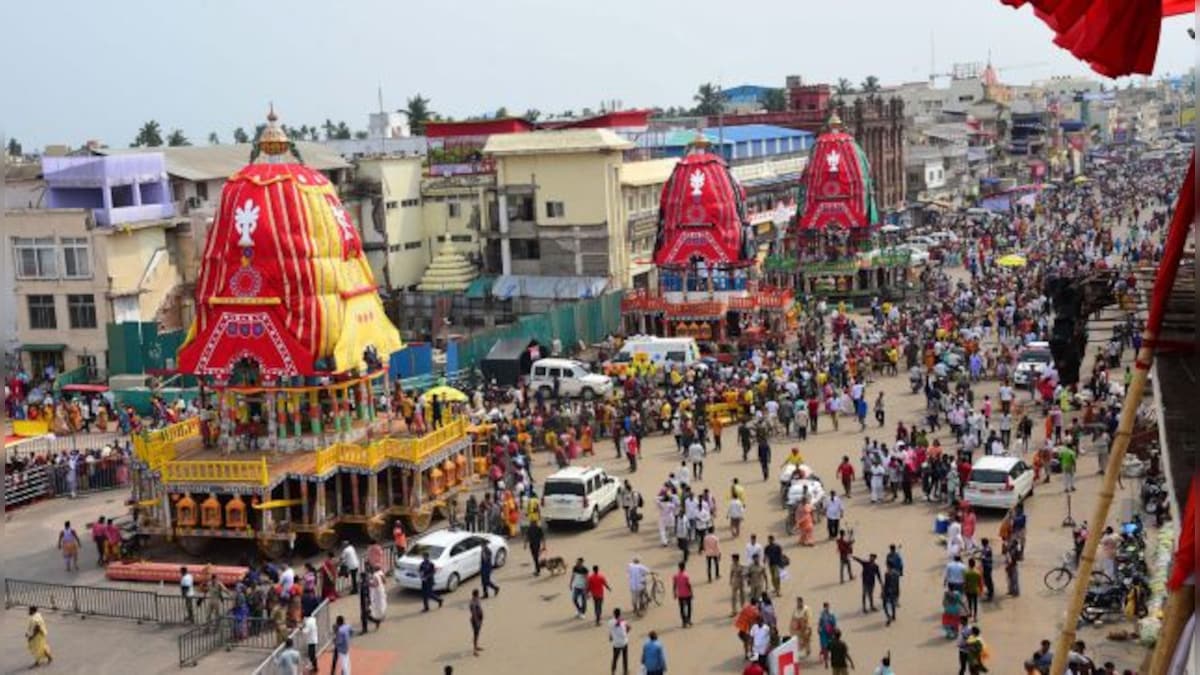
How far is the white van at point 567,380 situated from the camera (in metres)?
41.1

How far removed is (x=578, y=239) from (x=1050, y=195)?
5677cm

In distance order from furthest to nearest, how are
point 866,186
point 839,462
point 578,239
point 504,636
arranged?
point 866,186, point 578,239, point 839,462, point 504,636

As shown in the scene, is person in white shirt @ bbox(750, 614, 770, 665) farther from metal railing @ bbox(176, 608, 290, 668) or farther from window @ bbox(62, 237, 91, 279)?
window @ bbox(62, 237, 91, 279)

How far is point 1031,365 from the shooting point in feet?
126

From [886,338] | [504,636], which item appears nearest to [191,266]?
[886,338]

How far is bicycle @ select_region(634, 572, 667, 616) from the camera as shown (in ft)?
74.9

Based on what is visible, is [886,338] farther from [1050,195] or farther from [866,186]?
[1050,195]

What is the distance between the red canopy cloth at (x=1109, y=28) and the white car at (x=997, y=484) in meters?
22.0

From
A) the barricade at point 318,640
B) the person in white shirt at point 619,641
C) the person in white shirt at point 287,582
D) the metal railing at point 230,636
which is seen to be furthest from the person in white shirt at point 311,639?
the person in white shirt at point 619,641

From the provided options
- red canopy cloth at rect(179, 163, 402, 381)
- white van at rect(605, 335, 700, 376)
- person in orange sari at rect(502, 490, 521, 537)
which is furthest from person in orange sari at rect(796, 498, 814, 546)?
white van at rect(605, 335, 700, 376)

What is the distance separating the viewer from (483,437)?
111 ft

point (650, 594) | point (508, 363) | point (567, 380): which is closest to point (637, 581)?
point (650, 594)

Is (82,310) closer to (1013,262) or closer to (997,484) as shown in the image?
(997,484)

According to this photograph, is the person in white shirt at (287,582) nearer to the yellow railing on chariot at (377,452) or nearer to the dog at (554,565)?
the yellow railing on chariot at (377,452)
